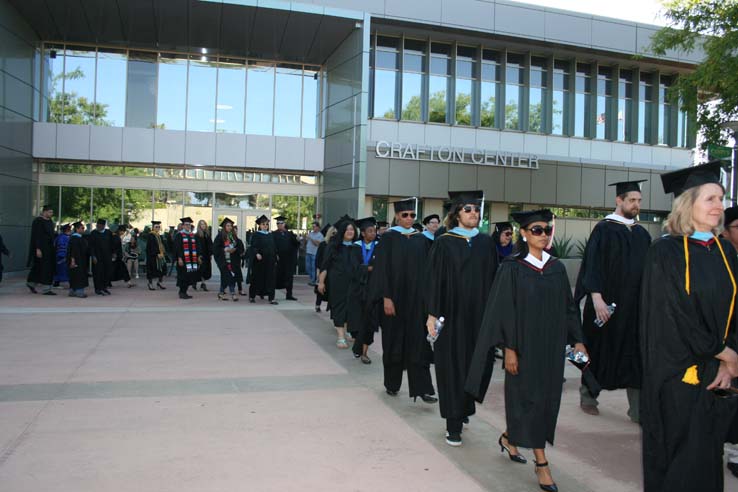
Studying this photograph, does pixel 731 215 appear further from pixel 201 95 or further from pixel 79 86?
pixel 79 86

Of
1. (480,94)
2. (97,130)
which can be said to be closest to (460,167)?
(480,94)

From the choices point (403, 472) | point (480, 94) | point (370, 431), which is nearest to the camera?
point (403, 472)

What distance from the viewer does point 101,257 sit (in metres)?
15.2

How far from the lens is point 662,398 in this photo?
3.23 m

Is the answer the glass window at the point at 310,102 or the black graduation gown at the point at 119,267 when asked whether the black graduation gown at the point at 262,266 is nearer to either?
the black graduation gown at the point at 119,267

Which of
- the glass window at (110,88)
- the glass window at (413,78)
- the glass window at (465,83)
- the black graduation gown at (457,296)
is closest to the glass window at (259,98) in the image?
the glass window at (110,88)

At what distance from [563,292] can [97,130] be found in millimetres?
19757

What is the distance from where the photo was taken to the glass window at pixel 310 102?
22.8m

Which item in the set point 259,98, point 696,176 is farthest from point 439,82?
point 696,176

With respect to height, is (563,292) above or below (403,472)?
above

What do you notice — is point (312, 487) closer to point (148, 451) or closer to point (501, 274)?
point (148, 451)

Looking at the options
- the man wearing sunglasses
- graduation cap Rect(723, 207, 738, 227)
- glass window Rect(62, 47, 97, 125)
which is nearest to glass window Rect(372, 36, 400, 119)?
glass window Rect(62, 47, 97, 125)

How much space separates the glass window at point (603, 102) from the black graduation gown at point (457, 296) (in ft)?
66.6

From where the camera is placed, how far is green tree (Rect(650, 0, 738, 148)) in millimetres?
11906
